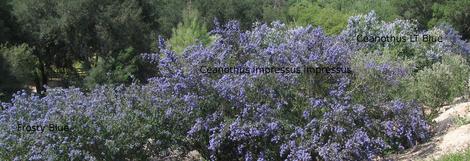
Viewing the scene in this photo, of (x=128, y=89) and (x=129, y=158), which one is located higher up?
(x=128, y=89)

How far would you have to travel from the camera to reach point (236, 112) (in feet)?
27.2

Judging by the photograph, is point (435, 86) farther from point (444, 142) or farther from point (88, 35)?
point (88, 35)

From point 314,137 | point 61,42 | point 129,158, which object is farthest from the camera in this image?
point 61,42

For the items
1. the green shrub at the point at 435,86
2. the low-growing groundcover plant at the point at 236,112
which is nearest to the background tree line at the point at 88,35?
the green shrub at the point at 435,86

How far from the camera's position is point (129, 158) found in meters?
8.33

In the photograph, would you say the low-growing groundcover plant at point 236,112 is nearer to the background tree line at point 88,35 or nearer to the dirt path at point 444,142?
the dirt path at point 444,142

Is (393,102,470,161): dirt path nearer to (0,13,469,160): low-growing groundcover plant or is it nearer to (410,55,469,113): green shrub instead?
(0,13,469,160): low-growing groundcover plant

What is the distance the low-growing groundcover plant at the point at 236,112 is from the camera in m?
7.76

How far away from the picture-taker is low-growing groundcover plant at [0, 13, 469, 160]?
7.76 metres

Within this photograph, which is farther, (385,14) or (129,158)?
(385,14)

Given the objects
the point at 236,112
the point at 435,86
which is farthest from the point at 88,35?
the point at 236,112

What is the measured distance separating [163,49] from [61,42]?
19.8m

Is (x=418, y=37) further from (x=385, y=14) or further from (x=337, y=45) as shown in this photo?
(x=385, y=14)

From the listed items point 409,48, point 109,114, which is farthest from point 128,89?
point 409,48
